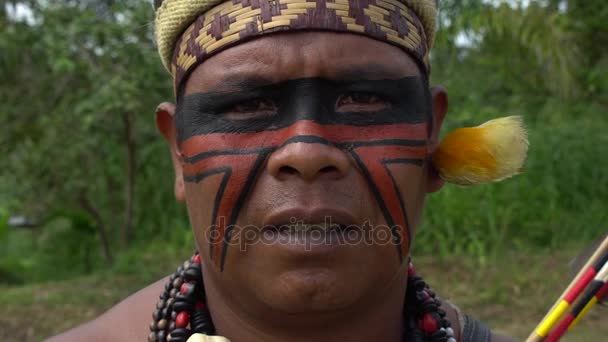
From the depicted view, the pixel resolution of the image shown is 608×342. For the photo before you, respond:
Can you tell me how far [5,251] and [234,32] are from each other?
660 cm

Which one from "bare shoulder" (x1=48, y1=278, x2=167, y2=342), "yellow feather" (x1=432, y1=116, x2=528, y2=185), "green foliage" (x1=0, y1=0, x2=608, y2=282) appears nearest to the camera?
"yellow feather" (x1=432, y1=116, x2=528, y2=185)

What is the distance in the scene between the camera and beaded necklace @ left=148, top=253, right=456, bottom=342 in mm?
1842

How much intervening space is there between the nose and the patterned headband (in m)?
0.30

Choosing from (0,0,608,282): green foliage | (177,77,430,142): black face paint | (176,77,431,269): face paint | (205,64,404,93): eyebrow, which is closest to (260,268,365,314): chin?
(176,77,431,269): face paint

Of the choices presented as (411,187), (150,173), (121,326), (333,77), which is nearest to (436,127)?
(411,187)

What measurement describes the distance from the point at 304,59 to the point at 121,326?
3.51ft

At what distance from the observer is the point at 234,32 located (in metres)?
1.58

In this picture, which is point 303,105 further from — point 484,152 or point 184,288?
point 184,288

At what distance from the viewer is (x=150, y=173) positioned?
6641 mm

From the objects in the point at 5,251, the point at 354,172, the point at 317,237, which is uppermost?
the point at 354,172

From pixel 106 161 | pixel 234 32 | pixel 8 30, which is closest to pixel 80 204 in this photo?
pixel 106 161

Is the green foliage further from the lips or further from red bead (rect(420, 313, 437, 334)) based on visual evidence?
the lips

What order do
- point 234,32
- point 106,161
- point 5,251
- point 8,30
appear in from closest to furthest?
point 234,32, point 8,30, point 106,161, point 5,251

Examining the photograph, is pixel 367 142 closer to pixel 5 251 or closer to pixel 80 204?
pixel 80 204
